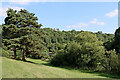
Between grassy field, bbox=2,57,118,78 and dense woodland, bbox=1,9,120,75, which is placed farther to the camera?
dense woodland, bbox=1,9,120,75

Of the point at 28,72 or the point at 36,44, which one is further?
the point at 36,44

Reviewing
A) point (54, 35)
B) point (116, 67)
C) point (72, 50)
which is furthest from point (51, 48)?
point (116, 67)

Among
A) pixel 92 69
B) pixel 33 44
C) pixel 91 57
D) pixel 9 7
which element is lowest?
pixel 92 69

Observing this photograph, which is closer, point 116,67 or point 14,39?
point 116,67

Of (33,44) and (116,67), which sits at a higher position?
(33,44)

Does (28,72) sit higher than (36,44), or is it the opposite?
(36,44)

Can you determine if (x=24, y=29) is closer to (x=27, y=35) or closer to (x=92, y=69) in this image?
(x=27, y=35)

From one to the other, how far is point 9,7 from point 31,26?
573 cm

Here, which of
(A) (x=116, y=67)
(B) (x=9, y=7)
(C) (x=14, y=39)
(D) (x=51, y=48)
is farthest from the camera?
(D) (x=51, y=48)

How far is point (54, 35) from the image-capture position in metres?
75.2

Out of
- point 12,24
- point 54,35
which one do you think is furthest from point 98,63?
point 54,35

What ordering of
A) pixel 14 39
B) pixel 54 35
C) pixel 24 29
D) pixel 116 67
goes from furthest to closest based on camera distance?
1. pixel 54 35
2. pixel 24 29
3. pixel 14 39
4. pixel 116 67

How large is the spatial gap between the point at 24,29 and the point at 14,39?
2768 millimetres

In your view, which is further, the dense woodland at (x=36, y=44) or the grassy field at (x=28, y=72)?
the dense woodland at (x=36, y=44)
